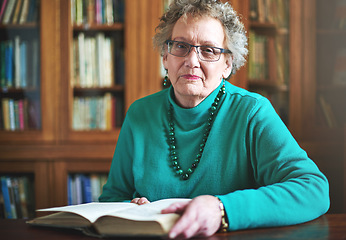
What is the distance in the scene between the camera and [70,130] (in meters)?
2.48

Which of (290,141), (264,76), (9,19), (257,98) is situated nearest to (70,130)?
(9,19)

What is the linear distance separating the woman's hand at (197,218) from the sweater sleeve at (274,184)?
0.12 feet

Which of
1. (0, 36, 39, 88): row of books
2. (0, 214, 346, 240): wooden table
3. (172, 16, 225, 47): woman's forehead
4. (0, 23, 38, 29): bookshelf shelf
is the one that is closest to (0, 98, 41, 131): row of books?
(0, 36, 39, 88): row of books

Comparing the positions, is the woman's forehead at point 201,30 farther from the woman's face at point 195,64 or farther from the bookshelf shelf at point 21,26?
the bookshelf shelf at point 21,26

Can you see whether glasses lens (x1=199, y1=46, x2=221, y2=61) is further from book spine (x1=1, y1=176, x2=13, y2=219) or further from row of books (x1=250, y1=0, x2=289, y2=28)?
book spine (x1=1, y1=176, x2=13, y2=219)

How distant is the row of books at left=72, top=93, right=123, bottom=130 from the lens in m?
2.50

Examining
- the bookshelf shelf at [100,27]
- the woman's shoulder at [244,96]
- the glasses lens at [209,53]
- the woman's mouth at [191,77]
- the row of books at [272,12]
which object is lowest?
the woman's shoulder at [244,96]

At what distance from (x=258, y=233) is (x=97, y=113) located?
1875mm

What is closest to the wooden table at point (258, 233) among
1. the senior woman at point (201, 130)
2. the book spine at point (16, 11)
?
the senior woman at point (201, 130)

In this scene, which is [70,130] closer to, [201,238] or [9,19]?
[9,19]

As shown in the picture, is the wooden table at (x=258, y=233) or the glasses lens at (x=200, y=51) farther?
the glasses lens at (x=200, y=51)

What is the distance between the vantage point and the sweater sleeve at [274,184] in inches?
32.4

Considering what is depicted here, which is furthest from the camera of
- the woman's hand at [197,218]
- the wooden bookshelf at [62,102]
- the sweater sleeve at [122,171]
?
the wooden bookshelf at [62,102]

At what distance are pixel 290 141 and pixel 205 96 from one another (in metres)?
0.32
